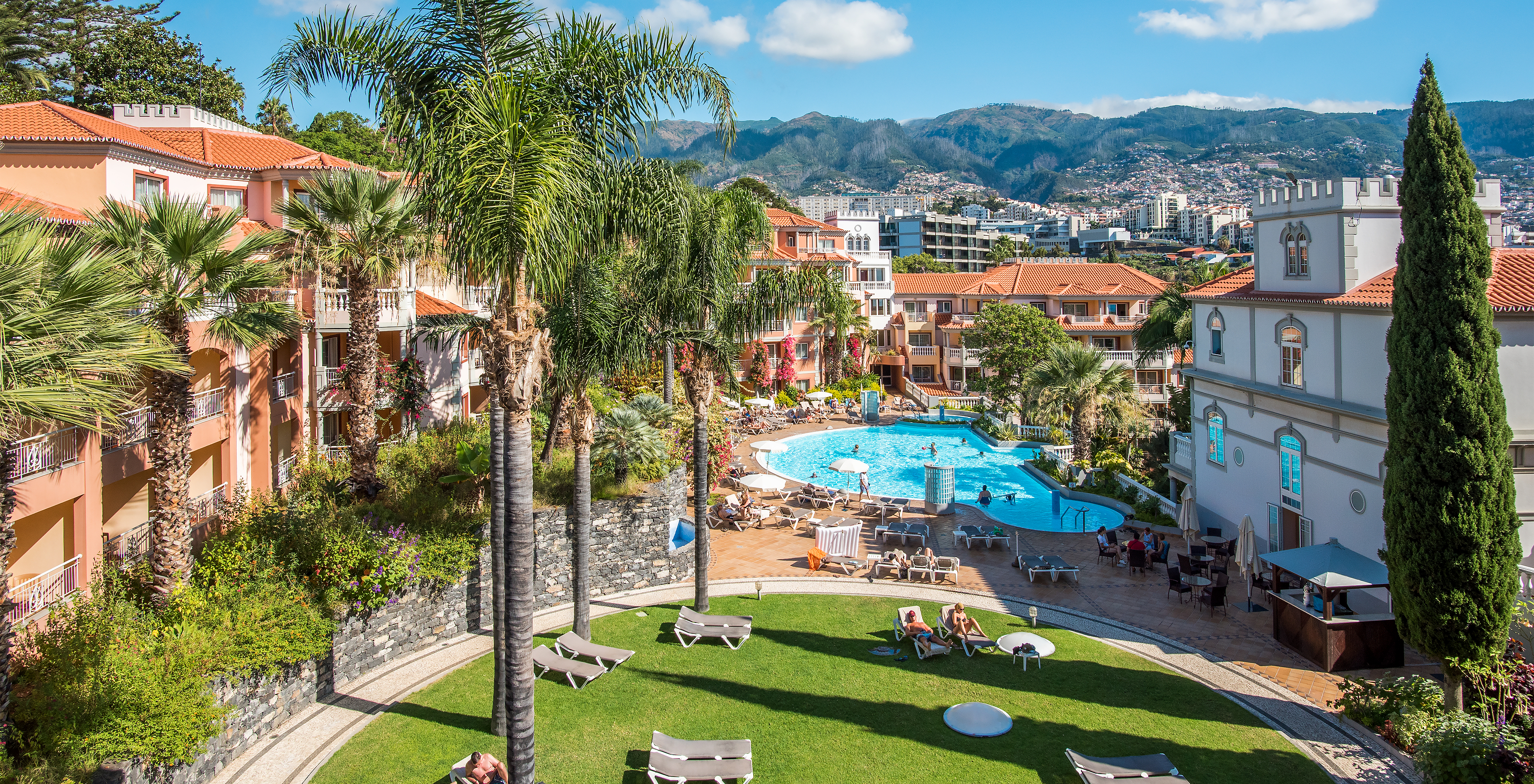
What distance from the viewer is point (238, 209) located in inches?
534

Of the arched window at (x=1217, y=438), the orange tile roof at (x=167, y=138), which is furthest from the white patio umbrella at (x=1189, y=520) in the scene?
the orange tile roof at (x=167, y=138)

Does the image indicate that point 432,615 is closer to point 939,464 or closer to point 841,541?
point 841,541

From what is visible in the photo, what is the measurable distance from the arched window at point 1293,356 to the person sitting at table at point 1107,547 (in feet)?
17.9

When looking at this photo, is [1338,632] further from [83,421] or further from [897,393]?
[897,393]

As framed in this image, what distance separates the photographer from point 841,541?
21266 millimetres

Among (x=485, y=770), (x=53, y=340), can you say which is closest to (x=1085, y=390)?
(x=485, y=770)

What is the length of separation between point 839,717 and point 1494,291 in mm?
14085

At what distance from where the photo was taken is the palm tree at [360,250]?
1723 cm

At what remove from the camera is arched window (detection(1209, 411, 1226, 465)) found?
2306 centimetres

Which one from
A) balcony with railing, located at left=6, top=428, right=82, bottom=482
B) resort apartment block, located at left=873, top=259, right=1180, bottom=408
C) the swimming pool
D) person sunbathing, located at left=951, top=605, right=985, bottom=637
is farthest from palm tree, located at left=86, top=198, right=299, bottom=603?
resort apartment block, located at left=873, top=259, right=1180, bottom=408

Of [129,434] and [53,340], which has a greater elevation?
[53,340]

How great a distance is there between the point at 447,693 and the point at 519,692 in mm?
5175

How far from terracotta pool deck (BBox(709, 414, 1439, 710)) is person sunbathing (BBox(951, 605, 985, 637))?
10.8ft

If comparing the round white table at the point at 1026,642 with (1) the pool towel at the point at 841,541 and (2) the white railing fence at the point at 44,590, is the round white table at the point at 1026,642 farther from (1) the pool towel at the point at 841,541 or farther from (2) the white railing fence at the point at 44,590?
(2) the white railing fence at the point at 44,590
